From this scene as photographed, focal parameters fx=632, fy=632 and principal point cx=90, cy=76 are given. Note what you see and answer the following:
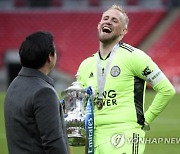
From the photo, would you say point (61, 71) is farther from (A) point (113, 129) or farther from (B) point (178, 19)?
(A) point (113, 129)

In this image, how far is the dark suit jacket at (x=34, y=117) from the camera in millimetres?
3607

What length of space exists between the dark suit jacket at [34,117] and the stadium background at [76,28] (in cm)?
2141

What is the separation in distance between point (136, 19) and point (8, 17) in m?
6.00

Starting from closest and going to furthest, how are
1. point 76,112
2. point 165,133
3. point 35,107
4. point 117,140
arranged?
point 35,107
point 117,140
point 76,112
point 165,133

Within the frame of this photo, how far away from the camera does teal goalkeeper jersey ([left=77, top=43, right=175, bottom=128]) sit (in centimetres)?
505

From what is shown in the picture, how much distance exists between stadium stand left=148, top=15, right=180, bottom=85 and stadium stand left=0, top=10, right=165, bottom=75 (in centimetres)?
80

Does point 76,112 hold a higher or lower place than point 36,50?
lower

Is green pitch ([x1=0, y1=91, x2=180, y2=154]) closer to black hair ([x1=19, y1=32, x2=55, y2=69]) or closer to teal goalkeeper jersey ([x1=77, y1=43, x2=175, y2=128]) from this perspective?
teal goalkeeper jersey ([x1=77, y1=43, x2=175, y2=128])

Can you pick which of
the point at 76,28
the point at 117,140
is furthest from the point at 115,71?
the point at 76,28

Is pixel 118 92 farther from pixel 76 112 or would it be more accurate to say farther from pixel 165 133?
pixel 165 133

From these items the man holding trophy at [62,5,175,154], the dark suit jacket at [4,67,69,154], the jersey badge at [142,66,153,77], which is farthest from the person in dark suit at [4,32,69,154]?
the jersey badge at [142,66,153,77]

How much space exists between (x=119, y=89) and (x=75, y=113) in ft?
1.32

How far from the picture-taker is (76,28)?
2894cm

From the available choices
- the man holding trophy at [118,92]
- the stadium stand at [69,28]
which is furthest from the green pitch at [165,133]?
the stadium stand at [69,28]
